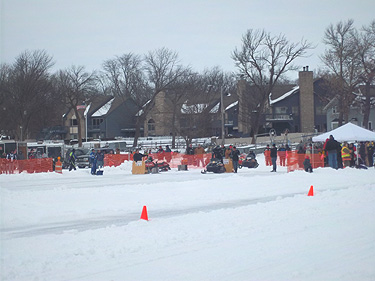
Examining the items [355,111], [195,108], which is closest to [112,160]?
[195,108]

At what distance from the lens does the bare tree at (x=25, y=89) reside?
5753cm

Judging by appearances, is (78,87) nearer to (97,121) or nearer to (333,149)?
(97,121)

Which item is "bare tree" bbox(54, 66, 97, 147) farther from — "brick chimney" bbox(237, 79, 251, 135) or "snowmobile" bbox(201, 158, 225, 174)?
"snowmobile" bbox(201, 158, 225, 174)

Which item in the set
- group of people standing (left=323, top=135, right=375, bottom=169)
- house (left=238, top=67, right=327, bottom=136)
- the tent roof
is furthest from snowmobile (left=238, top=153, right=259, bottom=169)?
house (left=238, top=67, right=327, bottom=136)

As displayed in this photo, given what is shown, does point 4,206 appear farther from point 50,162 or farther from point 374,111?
point 374,111

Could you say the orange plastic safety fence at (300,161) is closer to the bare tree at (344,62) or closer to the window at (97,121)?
the bare tree at (344,62)

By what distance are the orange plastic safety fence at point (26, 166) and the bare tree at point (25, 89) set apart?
2589 centimetres

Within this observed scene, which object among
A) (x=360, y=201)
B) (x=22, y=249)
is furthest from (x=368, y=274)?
(x=360, y=201)

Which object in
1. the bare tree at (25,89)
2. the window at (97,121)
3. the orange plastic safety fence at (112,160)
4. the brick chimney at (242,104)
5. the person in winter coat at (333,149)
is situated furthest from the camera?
the window at (97,121)

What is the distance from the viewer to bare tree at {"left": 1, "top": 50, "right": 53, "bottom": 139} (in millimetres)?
57531

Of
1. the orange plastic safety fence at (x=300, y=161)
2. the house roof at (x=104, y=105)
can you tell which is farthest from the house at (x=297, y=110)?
the orange plastic safety fence at (x=300, y=161)

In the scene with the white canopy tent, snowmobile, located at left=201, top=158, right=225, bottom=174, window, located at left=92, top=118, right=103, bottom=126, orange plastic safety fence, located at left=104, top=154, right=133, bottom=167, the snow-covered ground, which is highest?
window, located at left=92, top=118, right=103, bottom=126

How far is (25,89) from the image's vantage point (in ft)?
188

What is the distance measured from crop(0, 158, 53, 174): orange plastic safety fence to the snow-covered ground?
14.5 meters
